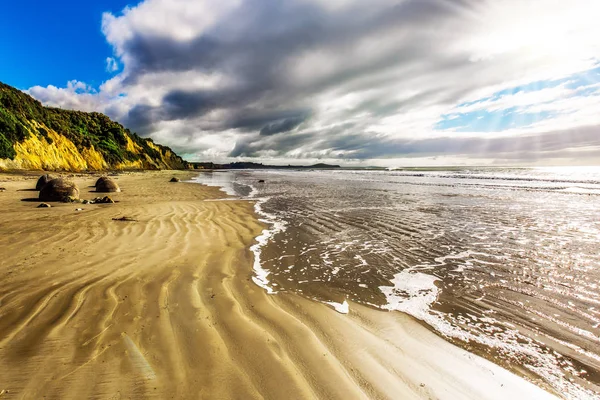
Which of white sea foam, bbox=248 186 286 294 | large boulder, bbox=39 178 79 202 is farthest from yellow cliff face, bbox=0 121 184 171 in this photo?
white sea foam, bbox=248 186 286 294

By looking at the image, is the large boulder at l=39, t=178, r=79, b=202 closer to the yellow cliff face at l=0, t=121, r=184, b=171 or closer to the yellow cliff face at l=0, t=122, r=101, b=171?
the yellow cliff face at l=0, t=121, r=184, b=171

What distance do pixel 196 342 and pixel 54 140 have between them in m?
54.1

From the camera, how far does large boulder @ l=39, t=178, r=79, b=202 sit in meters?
12.6

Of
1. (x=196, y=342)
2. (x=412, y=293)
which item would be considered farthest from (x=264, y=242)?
(x=196, y=342)

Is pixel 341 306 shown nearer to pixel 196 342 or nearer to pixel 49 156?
pixel 196 342

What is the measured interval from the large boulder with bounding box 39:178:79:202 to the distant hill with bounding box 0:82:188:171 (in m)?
26.4

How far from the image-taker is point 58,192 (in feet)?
41.8

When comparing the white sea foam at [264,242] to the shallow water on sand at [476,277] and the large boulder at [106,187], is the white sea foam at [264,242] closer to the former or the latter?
the shallow water on sand at [476,277]

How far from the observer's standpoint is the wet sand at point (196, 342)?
2.35 meters

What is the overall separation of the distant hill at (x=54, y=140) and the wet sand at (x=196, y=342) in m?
38.7

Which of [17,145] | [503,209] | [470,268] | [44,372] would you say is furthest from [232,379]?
[17,145]

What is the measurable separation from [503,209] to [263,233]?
39.5 ft

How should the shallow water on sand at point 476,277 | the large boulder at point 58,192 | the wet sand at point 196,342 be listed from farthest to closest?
1. the large boulder at point 58,192
2. the shallow water on sand at point 476,277
3. the wet sand at point 196,342

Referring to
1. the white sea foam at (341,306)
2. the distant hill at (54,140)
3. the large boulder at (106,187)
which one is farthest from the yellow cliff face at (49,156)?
the white sea foam at (341,306)
